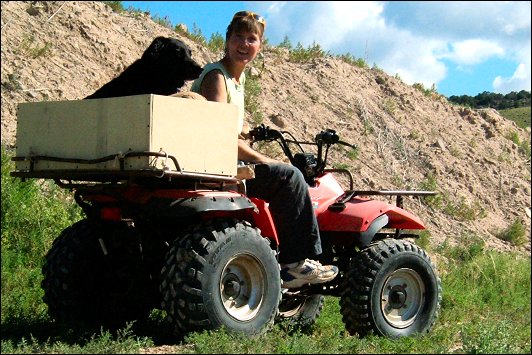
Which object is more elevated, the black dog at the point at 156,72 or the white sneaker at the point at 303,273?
the black dog at the point at 156,72

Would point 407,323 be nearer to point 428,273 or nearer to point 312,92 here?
point 428,273

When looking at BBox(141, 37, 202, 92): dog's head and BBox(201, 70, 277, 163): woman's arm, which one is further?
BBox(141, 37, 202, 92): dog's head

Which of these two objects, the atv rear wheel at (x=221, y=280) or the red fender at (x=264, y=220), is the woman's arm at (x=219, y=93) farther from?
the atv rear wheel at (x=221, y=280)

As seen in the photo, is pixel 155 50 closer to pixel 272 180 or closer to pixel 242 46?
pixel 242 46

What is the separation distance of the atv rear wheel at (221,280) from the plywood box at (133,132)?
512 millimetres

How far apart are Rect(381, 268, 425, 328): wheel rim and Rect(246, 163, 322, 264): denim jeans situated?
1.08 meters

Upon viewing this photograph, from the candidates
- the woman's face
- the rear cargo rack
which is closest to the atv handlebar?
the woman's face

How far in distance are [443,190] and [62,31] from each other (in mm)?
8605

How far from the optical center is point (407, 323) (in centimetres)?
837

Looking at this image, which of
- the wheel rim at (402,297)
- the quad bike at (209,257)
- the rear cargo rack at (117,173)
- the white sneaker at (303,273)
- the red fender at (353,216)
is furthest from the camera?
the wheel rim at (402,297)

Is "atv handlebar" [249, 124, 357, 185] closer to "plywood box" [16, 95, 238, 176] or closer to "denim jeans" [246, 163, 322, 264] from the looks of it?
"denim jeans" [246, 163, 322, 264]

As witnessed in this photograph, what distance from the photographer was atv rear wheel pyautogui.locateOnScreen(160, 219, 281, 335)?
650 cm

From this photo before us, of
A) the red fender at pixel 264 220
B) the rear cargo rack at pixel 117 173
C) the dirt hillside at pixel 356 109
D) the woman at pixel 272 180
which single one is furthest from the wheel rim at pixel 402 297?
the dirt hillside at pixel 356 109

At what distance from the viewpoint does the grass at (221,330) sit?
21.3 feet
